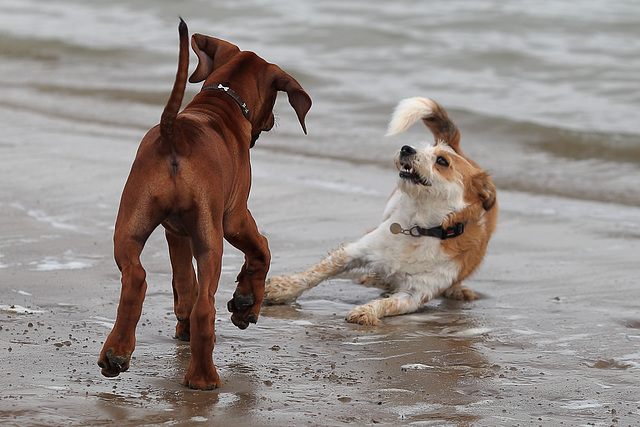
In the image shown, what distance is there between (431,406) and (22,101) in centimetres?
951

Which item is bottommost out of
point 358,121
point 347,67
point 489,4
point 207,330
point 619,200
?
point 207,330

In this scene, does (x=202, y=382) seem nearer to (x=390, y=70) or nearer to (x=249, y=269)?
(x=249, y=269)

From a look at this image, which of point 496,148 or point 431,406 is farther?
point 496,148

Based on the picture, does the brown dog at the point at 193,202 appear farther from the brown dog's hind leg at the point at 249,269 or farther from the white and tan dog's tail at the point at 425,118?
the white and tan dog's tail at the point at 425,118

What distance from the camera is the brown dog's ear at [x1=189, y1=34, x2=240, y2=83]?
4.38 meters

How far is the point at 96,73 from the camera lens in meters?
14.3

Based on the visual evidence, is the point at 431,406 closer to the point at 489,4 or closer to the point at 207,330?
the point at 207,330

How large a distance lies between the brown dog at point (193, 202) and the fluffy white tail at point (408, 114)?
2079mm

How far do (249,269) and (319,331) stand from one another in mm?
789

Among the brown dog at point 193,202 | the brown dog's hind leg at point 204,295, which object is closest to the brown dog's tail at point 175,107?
the brown dog at point 193,202

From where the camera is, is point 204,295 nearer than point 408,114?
Yes

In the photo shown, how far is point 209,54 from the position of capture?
4430 mm

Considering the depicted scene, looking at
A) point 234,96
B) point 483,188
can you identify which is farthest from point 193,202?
point 483,188

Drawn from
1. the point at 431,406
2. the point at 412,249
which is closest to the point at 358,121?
the point at 412,249
